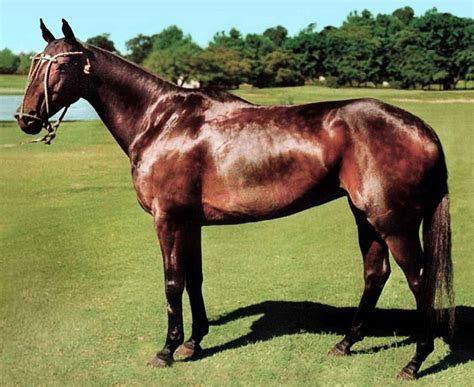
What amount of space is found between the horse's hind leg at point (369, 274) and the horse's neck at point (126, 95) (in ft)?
6.34

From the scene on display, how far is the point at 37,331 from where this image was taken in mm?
6008

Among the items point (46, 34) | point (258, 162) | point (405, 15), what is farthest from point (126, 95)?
point (405, 15)

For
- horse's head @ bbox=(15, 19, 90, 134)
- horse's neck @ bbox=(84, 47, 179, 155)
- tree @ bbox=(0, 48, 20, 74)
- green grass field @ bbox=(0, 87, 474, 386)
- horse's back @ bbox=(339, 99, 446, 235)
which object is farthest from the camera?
tree @ bbox=(0, 48, 20, 74)

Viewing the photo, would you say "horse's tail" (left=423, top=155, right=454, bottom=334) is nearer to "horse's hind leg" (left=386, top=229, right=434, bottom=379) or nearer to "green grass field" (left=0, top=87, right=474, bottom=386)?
"horse's hind leg" (left=386, top=229, right=434, bottom=379)

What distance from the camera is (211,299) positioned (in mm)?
6922

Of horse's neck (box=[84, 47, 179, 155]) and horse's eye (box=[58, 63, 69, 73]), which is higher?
horse's eye (box=[58, 63, 69, 73])

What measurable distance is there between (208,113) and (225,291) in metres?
2.66

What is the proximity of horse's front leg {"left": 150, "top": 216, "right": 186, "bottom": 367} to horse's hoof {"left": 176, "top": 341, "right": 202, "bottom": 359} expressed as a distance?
0.13 meters

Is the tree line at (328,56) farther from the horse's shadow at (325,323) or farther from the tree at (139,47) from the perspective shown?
the horse's shadow at (325,323)

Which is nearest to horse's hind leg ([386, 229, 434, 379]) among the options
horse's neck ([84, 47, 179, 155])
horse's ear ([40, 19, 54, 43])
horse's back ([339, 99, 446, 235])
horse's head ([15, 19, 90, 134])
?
horse's back ([339, 99, 446, 235])

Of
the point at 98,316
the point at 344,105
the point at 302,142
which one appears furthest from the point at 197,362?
the point at 344,105

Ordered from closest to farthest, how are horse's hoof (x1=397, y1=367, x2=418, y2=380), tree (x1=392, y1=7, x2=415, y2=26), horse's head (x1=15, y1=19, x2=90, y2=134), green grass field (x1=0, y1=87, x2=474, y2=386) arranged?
horse's hoof (x1=397, y1=367, x2=418, y2=380), horse's head (x1=15, y1=19, x2=90, y2=134), green grass field (x1=0, y1=87, x2=474, y2=386), tree (x1=392, y1=7, x2=415, y2=26)

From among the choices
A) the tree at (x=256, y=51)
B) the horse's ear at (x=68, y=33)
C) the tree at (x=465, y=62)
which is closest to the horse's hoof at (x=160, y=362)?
the horse's ear at (x=68, y=33)

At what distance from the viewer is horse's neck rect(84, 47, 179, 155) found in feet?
17.2
